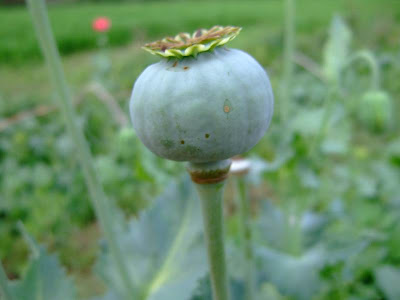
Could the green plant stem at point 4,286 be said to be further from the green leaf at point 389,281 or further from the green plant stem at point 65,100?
the green leaf at point 389,281

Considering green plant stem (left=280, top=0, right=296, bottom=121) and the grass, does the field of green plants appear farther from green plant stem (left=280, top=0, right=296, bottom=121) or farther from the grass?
the grass

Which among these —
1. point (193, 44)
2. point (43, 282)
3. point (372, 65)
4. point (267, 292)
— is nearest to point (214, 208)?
point (193, 44)

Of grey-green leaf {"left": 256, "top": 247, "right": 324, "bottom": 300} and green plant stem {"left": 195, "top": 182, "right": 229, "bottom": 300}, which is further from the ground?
green plant stem {"left": 195, "top": 182, "right": 229, "bottom": 300}

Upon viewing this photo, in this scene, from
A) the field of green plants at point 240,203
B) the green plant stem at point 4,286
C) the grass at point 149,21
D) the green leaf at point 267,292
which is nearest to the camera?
the green plant stem at point 4,286

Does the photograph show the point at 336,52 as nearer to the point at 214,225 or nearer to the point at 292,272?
the point at 292,272

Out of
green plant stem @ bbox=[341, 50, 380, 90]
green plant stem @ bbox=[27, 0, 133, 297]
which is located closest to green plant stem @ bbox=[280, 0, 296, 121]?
green plant stem @ bbox=[341, 50, 380, 90]

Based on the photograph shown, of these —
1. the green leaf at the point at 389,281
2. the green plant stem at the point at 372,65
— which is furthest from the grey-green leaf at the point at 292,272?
the green plant stem at the point at 372,65
